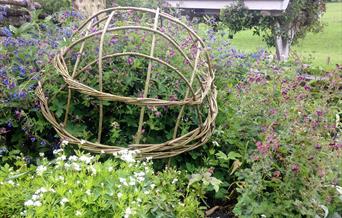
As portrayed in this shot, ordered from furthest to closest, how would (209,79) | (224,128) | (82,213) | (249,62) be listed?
(249,62) → (224,128) → (209,79) → (82,213)

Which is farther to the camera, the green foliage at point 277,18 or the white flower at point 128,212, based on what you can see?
the green foliage at point 277,18

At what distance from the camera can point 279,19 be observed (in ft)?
27.5

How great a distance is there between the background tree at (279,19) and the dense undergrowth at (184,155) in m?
5.07

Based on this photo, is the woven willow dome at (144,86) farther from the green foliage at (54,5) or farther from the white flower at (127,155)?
the green foliage at (54,5)

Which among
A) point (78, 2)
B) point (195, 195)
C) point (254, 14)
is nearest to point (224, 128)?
point (195, 195)

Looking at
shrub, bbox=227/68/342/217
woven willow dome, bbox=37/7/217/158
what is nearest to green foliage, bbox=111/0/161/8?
woven willow dome, bbox=37/7/217/158

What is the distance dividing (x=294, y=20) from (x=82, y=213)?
7661 millimetres

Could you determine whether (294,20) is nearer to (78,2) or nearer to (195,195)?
(78,2)

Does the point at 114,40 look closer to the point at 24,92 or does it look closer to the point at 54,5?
the point at 24,92

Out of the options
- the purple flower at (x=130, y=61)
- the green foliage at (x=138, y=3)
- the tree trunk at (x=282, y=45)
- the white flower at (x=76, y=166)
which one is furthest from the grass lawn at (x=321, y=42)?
the white flower at (x=76, y=166)

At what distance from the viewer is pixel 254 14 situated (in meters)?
8.47

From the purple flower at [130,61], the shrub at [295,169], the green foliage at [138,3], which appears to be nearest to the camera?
the shrub at [295,169]

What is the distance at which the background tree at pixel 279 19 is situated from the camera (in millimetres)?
8186

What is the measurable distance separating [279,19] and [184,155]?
6.45m
